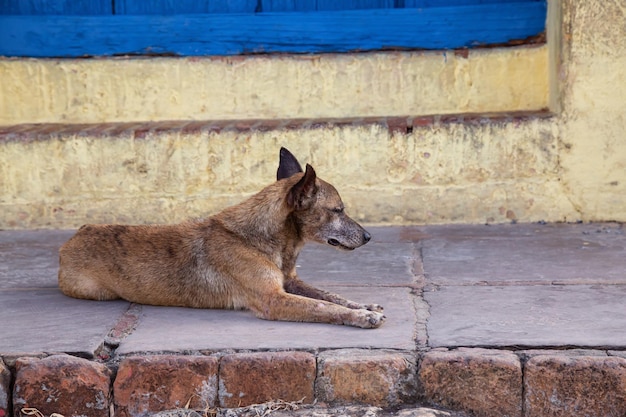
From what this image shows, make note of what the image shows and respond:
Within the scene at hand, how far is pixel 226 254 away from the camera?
192 inches

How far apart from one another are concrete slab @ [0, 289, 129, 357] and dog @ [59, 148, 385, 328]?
0.45 ft

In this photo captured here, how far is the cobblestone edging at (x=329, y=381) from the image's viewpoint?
13.0ft

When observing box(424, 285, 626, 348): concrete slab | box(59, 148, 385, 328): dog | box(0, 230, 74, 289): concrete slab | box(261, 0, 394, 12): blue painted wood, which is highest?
box(261, 0, 394, 12): blue painted wood

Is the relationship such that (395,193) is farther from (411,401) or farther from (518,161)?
(411,401)

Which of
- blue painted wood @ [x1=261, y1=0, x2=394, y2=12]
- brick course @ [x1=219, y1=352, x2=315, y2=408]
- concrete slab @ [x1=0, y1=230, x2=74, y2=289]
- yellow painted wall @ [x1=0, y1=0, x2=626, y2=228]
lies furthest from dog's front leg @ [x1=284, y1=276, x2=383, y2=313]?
blue painted wood @ [x1=261, y1=0, x2=394, y2=12]

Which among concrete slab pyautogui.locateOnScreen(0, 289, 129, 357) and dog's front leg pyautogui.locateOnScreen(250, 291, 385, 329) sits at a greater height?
dog's front leg pyautogui.locateOnScreen(250, 291, 385, 329)

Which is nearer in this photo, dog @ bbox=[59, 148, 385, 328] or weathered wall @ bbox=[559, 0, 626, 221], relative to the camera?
dog @ bbox=[59, 148, 385, 328]

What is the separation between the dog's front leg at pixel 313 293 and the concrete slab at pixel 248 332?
0.55 ft

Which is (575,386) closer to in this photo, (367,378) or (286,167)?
(367,378)

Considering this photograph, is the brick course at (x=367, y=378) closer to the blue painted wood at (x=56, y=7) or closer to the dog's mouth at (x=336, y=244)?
the dog's mouth at (x=336, y=244)

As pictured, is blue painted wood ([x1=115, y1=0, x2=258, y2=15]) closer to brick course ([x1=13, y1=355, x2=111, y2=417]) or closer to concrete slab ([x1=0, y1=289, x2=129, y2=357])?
concrete slab ([x1=0, y1=289, x2=129, y2=357])

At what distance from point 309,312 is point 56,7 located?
391 cm

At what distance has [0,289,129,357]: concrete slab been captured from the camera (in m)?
4.24

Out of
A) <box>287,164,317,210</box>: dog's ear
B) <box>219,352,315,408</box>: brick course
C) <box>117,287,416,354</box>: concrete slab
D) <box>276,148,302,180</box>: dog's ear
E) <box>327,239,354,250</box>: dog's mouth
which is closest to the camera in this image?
<box>219,352,315,408</box>: brick course
